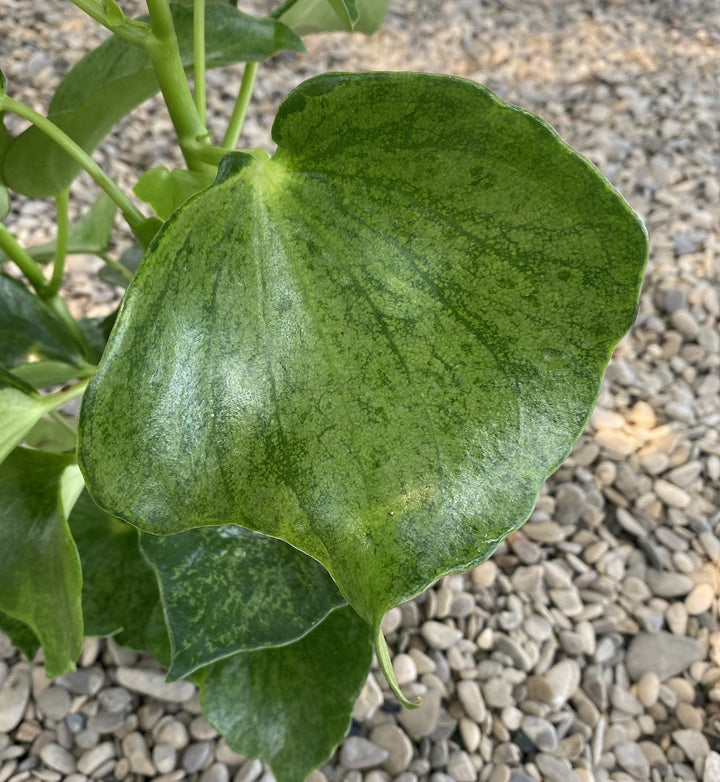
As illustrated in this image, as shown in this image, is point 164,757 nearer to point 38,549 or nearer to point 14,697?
point 14,697

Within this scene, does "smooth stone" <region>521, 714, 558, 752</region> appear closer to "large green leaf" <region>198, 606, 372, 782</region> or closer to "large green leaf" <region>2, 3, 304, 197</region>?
"large green leaf" <region>198, 606, 372, 782</region>

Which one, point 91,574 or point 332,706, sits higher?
point 91,574

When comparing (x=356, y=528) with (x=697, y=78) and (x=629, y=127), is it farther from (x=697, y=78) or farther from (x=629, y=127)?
(x=697, y=78)

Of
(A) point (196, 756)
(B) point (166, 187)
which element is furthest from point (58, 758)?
(B) point (166, 187)

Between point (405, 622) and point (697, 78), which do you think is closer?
point (405, 622)

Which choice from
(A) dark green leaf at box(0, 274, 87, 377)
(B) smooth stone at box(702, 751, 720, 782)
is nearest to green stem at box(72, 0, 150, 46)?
(A) dark green leaf at box(0, 274, 87, 377)

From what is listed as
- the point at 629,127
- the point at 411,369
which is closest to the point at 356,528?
the point at 411,369
